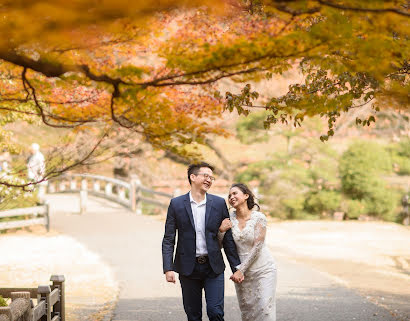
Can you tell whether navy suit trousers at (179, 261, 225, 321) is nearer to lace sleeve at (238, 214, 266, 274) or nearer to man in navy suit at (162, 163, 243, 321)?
man in navy suit at (162, 163, 243, 321)

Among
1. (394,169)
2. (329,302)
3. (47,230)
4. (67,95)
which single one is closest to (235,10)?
(67,95)

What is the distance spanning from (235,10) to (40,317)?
3725 millimetres

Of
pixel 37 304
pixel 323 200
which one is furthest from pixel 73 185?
pixel 37 304

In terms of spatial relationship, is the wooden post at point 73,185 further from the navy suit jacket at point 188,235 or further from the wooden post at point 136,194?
the navy suit jacket at point 188,235

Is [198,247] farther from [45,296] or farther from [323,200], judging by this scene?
[323,200]

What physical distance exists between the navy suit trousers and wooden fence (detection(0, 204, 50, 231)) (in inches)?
486

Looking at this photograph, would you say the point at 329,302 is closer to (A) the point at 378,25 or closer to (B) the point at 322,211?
(A) the point at 378,25

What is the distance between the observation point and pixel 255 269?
243 inches

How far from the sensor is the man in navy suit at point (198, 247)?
19.0ft

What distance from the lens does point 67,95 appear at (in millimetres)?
8992

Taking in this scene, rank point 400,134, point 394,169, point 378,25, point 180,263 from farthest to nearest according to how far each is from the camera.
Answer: point 400,134
point 394,169
point 180,263
point 378,25

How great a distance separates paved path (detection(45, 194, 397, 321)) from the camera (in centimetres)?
877

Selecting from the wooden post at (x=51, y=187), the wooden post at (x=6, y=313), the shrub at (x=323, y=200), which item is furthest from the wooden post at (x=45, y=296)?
the wooden post at (x=51, y=187)

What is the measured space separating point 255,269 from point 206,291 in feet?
1.90
